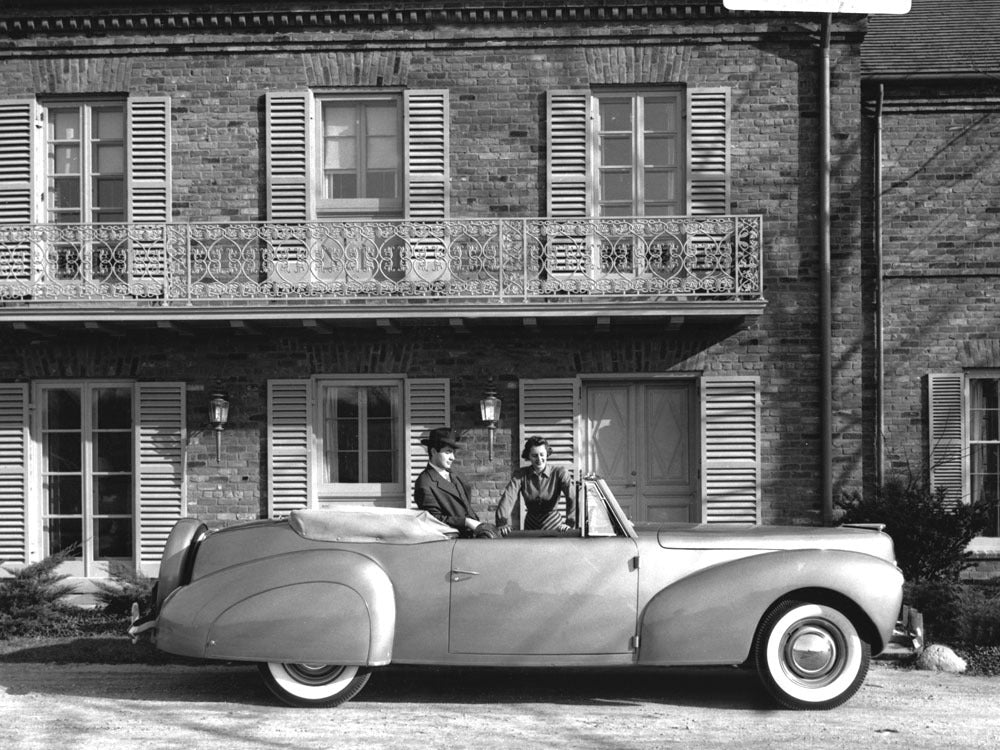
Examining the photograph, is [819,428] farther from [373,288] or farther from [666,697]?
[666,697]

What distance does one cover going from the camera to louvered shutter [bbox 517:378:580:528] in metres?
13.6

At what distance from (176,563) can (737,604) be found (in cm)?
357

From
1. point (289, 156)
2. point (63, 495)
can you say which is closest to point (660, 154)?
point (289, 156)

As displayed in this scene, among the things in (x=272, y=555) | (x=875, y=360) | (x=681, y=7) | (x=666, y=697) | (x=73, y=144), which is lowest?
(x=666, y=697)

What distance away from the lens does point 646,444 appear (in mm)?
13797

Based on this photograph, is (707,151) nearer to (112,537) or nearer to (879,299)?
(879,299)

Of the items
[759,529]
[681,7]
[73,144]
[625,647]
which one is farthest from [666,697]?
[73,144]

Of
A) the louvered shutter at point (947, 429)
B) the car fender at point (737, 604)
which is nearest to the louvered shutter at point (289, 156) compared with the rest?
the louvered shutter at point (947, 429)

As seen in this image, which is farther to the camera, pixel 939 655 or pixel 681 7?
pixel 681 7

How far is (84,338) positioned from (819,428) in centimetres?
810

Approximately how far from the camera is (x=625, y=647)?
7.74 metres

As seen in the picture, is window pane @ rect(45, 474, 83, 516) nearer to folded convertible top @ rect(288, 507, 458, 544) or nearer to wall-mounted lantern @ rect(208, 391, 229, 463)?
wall-mounted lantern @ rect(208, 391, 229, 463)

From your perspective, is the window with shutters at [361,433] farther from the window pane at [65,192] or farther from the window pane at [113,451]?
the window pane at [65,192]

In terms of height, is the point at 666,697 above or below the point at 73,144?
below
